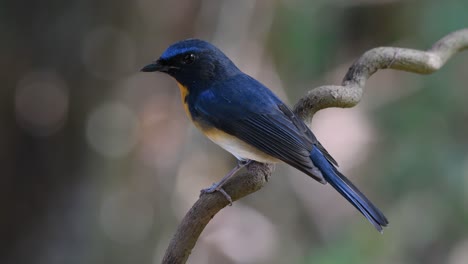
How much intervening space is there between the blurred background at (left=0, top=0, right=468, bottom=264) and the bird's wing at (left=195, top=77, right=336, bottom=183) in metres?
1.73

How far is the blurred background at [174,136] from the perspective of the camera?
5.28 meters

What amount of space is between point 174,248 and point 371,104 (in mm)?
3580

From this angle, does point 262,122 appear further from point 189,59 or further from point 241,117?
point 189,59

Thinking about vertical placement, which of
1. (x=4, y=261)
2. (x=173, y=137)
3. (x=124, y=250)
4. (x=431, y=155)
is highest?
(x=431, y=155)

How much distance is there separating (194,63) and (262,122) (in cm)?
47

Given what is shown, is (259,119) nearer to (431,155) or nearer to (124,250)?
(431,155)

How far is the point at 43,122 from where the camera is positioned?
225 inches

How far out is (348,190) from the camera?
305cm

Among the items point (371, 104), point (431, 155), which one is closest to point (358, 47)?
point (371, 104)

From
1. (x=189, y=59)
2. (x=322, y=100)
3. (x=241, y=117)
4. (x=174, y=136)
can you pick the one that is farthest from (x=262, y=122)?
(x=174, y=136)

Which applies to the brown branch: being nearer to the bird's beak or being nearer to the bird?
the bird

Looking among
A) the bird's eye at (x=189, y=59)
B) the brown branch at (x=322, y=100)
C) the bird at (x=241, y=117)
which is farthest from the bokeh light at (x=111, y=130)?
the brown branch at (x=322, y=100)

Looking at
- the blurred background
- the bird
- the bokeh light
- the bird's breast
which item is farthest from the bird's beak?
the bokeh light

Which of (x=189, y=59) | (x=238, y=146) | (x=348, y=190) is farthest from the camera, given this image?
(x=189, y=59)
